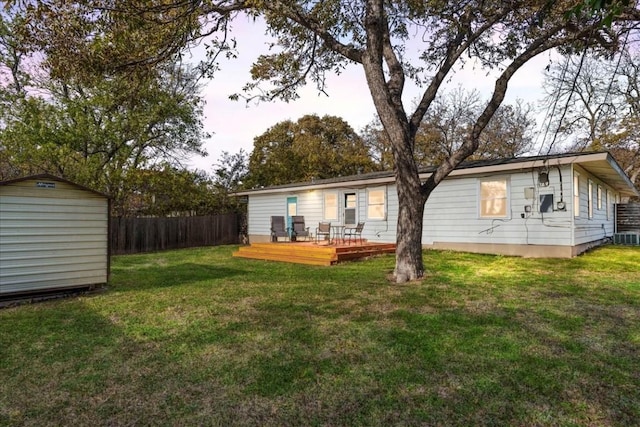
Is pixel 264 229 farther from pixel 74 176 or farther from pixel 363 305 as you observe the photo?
pixel 363 305

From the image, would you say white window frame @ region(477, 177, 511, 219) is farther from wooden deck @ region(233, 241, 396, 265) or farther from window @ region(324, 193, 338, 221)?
window @ region(324, 193, 338, 221)

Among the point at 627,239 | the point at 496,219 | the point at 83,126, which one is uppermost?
the point at 83,126

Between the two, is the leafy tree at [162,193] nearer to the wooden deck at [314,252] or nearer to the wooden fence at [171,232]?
the wooden fence at [171,232]

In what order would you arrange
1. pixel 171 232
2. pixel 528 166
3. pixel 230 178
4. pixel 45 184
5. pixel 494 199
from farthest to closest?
pixel 230 178
pixel 171 232
pixel 494 199
pixel 528 166
pixel 45 184

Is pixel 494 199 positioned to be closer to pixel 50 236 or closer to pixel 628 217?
pixel 50 236

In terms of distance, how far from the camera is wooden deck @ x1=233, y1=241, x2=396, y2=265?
33.1 feet

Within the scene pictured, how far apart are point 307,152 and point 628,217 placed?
16710 millimetres


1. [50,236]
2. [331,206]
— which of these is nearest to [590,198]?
[331,206]

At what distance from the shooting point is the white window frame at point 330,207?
46.7 ft

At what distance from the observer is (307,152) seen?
23.7m

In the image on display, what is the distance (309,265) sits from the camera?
9922 millimetres

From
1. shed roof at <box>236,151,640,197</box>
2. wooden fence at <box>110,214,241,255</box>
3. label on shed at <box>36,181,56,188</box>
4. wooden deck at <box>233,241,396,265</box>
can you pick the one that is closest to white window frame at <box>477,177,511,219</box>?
shed roof at <box>236,151,640,197</box>

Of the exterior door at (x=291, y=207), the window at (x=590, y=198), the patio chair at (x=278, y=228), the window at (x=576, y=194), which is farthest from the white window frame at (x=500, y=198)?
the exterior door at (x=291, y=207)

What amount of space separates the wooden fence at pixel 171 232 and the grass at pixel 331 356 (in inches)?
346
